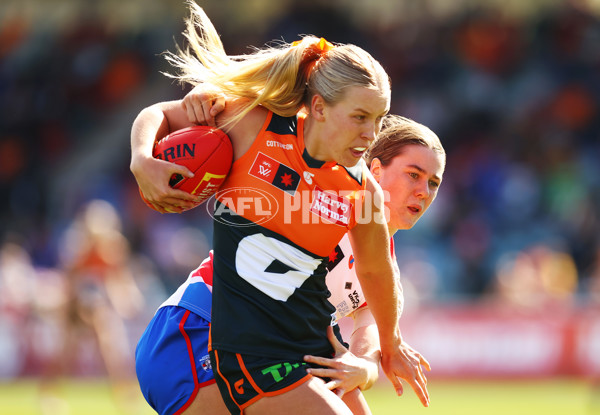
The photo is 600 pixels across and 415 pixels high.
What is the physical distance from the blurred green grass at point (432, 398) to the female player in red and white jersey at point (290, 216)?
669cm

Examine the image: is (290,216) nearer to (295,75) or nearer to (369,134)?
(369,134)

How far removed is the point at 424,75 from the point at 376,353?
44.9ft

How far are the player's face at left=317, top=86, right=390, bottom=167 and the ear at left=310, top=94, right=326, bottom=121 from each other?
15mm

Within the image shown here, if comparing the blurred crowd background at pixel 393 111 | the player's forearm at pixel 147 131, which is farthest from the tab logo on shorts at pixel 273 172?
the blurred crowd background at pixel 393 111

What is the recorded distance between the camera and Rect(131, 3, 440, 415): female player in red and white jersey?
3.39 metres

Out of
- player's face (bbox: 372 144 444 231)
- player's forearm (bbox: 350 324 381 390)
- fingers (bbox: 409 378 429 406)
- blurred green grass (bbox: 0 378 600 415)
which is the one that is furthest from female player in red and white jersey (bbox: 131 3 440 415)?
blurred green grass (bbox: 0 378 600 415)

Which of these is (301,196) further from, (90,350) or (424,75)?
(424,75)

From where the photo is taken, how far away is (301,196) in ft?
11.3

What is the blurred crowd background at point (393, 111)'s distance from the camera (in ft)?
44.9

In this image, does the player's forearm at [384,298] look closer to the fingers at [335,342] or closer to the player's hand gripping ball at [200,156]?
the fingers at [335,342]

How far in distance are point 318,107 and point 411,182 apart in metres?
0.88

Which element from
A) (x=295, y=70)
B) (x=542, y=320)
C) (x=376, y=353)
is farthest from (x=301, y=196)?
(x=542, y=320)

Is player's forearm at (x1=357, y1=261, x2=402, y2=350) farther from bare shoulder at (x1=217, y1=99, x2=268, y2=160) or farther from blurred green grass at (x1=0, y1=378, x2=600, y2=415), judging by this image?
blurred green grass at (x1=0, y1=378, x2=600, y2=415)

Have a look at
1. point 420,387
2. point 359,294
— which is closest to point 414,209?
point 359,294
